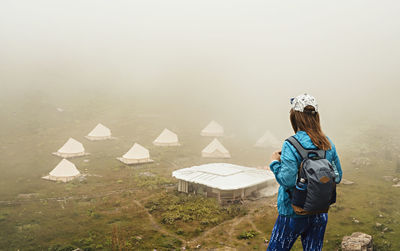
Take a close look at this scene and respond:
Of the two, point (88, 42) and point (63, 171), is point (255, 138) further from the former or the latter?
point (88, 42)

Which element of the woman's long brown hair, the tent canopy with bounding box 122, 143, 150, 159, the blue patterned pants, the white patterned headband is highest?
the white patterned headband

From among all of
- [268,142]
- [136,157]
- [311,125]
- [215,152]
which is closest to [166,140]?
[215,152]

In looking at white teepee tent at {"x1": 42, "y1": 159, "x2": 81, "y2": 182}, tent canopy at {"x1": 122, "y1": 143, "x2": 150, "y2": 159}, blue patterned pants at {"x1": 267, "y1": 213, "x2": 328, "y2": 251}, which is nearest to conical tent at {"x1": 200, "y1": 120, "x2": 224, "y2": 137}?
tent canopy at {"x1": 122, "y1": 143, "x2": 150, "y2": 159}

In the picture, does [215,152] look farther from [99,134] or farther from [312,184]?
[312,184]

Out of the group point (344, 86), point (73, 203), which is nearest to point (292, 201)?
point (73, 203)

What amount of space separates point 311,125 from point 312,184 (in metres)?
0.76

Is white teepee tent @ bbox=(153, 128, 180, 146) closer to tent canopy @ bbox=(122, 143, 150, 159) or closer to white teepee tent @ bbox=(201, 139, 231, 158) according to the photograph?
white teepee tent @ bbox=(201, 139, 231, 158)

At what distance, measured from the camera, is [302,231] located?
3910mm

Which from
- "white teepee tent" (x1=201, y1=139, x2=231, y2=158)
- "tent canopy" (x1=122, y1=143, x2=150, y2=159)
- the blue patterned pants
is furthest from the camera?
"white teepee tent" (x1=201, y1=139, x2=231, y2=158)

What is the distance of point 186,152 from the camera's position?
2836cm

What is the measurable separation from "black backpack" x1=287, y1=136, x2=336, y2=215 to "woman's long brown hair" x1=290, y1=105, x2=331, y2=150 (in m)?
0.13

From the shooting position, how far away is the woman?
3.65m

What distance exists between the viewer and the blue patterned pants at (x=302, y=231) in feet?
12.6

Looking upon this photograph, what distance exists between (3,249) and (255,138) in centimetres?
2791
